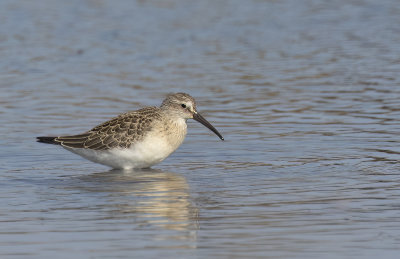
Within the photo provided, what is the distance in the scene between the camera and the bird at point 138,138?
13.7m

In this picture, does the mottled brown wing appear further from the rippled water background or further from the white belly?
the rippled water background

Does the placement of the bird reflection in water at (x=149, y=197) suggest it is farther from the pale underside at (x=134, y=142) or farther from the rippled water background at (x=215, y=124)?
the pale underside at (x=134, y=142)

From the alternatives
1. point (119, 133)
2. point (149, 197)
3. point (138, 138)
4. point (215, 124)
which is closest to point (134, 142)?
point (138, 138)

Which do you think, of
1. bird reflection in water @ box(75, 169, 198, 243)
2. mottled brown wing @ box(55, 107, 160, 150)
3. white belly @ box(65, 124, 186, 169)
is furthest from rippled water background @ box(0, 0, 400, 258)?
mottled brown wing @ box(55, 107, 160, 150)

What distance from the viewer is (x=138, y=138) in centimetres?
1370

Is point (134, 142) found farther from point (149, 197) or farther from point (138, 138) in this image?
point (149, 197)

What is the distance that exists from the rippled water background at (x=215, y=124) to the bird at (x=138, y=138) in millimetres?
319

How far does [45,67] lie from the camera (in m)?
22.4

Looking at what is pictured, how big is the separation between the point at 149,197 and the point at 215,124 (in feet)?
17.7

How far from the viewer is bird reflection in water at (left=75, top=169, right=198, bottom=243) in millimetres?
10219

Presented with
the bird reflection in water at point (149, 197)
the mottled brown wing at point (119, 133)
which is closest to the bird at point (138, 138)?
the mottled brown wing at point (119, 133)

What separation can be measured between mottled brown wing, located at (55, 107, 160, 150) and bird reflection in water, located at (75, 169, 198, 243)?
0.47m

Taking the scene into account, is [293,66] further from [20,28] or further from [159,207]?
[159,207]

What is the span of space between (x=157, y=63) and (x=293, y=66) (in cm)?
342
